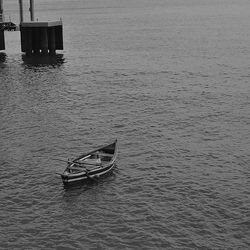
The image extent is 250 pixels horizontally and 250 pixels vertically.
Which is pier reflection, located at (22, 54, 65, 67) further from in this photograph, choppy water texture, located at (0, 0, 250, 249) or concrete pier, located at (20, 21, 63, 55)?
concrete pier, located at (20, 21, 63, 55)

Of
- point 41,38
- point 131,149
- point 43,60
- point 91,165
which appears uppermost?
point 41,38

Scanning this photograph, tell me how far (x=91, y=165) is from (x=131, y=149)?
850 centimetres

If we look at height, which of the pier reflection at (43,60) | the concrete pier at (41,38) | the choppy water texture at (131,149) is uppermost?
the concrete pier at (41,38)

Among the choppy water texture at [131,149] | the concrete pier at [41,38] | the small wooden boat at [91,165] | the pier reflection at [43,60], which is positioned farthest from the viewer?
the concrete pier at [41,38]

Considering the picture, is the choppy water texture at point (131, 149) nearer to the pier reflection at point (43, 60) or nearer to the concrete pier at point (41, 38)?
the pier reflection at point (43, 60)

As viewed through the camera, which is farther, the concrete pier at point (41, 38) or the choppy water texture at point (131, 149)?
the concrete pier at point (41, 38)

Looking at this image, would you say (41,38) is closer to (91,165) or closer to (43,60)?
(43,60)

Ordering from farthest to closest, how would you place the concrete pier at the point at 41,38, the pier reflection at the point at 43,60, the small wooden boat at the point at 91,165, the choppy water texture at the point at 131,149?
the concrete pier at the point at 41,38 < the pier reflection at the point at 43,60 < the small wooden boat at the point at 91,165 < the choppy water texture at the point at 131,149

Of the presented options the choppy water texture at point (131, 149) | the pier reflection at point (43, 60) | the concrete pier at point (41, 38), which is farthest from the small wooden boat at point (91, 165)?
the concrete pier at point (41, 38)

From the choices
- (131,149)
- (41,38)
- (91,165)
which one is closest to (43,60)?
(41,38)

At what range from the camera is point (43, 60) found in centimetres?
10938

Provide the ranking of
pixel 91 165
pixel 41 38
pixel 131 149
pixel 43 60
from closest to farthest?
Result: pixel 91 165 < pixel 131 149 < pixel 43 60 < pixel 41 38

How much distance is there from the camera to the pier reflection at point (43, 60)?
345 ft

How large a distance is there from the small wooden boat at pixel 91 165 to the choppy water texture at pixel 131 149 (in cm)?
92
